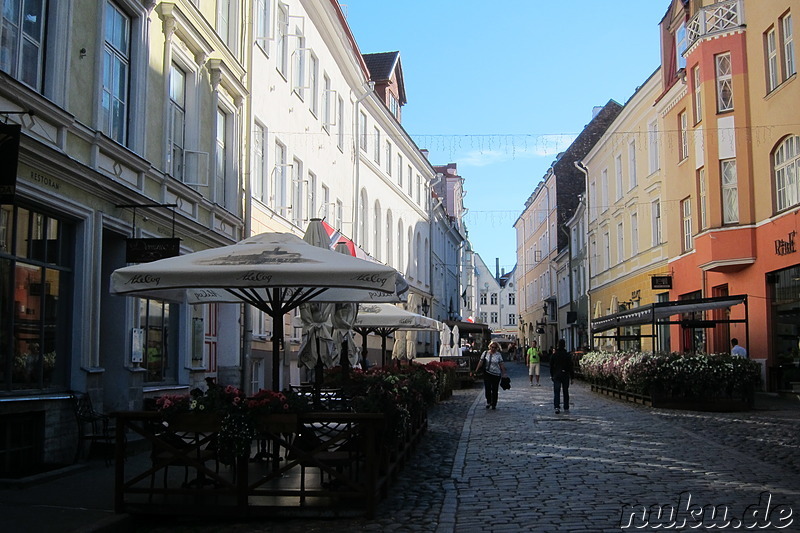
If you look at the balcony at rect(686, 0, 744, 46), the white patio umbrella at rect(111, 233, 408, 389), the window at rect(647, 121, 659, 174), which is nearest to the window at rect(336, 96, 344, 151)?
the window at rect(647, 121, 659, 174)

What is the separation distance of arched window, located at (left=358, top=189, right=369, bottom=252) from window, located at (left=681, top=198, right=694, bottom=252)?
11939mm

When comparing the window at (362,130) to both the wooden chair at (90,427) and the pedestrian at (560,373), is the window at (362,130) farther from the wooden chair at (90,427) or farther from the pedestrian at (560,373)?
Answer: the wooden chair at (90,427)

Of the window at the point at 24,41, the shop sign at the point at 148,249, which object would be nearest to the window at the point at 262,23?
the shop sign at the point at 148,249

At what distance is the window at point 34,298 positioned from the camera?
959cm

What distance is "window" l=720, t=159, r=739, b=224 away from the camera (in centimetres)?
2338

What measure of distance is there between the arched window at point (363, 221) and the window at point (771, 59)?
1602 centimetres

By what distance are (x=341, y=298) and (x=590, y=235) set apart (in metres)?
34.0

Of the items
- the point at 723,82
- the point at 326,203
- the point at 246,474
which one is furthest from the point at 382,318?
the point at 723,82

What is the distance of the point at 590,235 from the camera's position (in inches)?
1734

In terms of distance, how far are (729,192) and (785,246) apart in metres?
3.67

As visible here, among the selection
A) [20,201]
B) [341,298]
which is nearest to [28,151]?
[20,201]

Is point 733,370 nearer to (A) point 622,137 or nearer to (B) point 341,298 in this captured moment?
(B) point 341,298

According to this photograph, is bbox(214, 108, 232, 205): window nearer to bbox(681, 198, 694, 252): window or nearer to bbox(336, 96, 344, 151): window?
bbox(336, 96, 344, 151): window

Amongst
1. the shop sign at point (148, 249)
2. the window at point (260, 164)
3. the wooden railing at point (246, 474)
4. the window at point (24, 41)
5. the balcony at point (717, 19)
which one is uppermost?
the balcony at point (717, 19)
